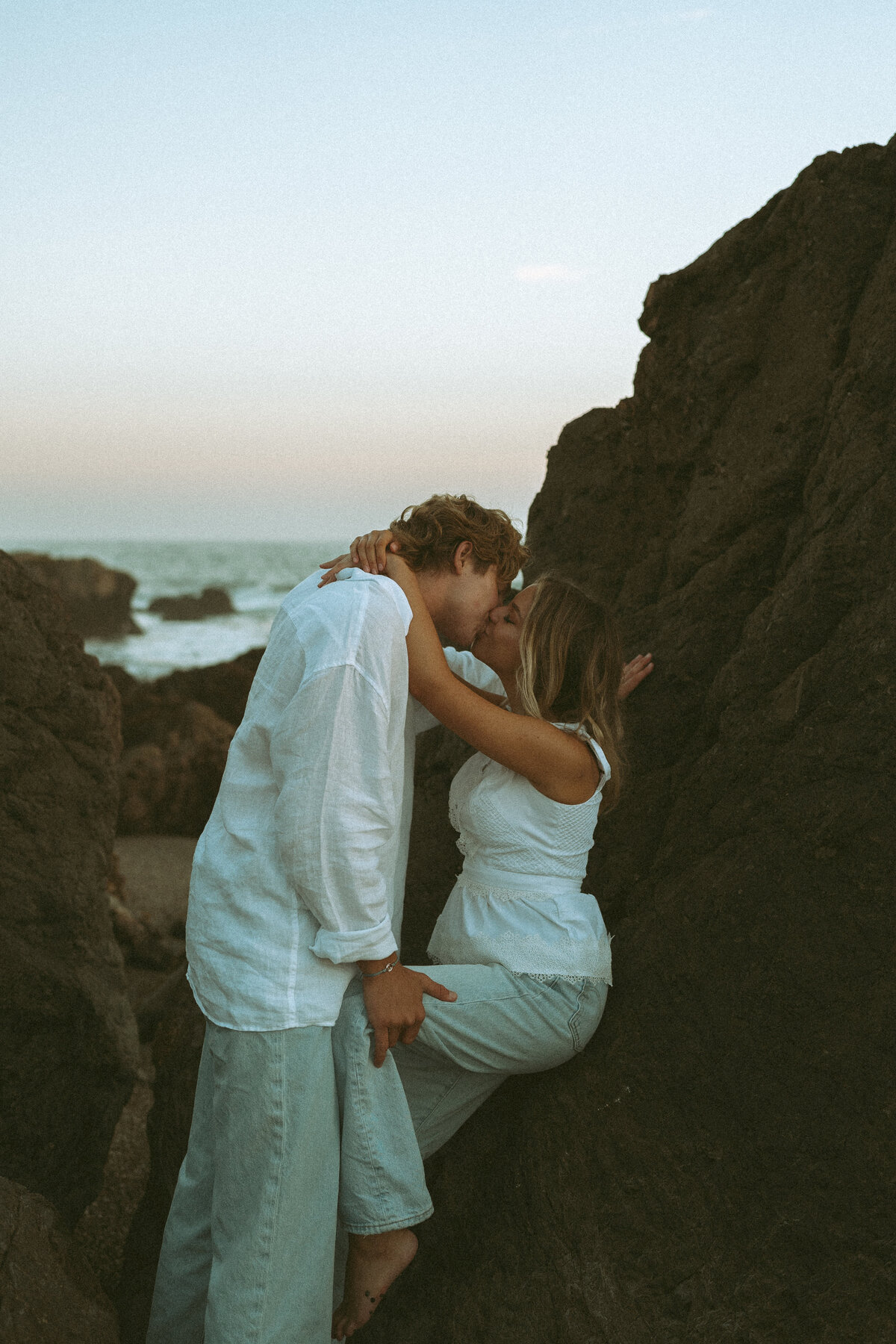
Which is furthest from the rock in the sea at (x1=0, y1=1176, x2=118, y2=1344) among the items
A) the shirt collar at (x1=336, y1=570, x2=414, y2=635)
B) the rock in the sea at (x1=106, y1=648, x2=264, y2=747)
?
the rock in the sea at (x1=106, y1=648, x2=264, y2=747)

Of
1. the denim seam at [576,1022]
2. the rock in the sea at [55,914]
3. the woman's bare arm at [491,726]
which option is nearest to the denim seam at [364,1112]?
the denim seam at [576,1022]

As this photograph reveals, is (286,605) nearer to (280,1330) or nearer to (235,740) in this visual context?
(235,740)

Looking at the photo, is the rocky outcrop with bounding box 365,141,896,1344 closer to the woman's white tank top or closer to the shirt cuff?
the woman's white tank top

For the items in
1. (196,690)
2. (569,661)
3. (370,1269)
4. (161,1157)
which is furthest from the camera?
(196,690)

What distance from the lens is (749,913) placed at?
9.63 ft

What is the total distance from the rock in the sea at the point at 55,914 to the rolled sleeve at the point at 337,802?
1802 mm

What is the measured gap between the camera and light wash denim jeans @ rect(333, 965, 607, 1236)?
270 cm

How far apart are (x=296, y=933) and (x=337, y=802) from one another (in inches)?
13.7

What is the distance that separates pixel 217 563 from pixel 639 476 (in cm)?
7352

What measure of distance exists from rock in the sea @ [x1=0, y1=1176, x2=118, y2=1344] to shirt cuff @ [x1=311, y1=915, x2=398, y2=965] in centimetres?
108

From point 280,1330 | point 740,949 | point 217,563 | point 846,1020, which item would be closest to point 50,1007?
point 280,1330

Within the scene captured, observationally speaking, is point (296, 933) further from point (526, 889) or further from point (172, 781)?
point (172, 781)

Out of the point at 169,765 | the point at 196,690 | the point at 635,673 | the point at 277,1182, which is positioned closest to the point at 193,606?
the point at 196,690

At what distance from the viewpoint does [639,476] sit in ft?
14.8
